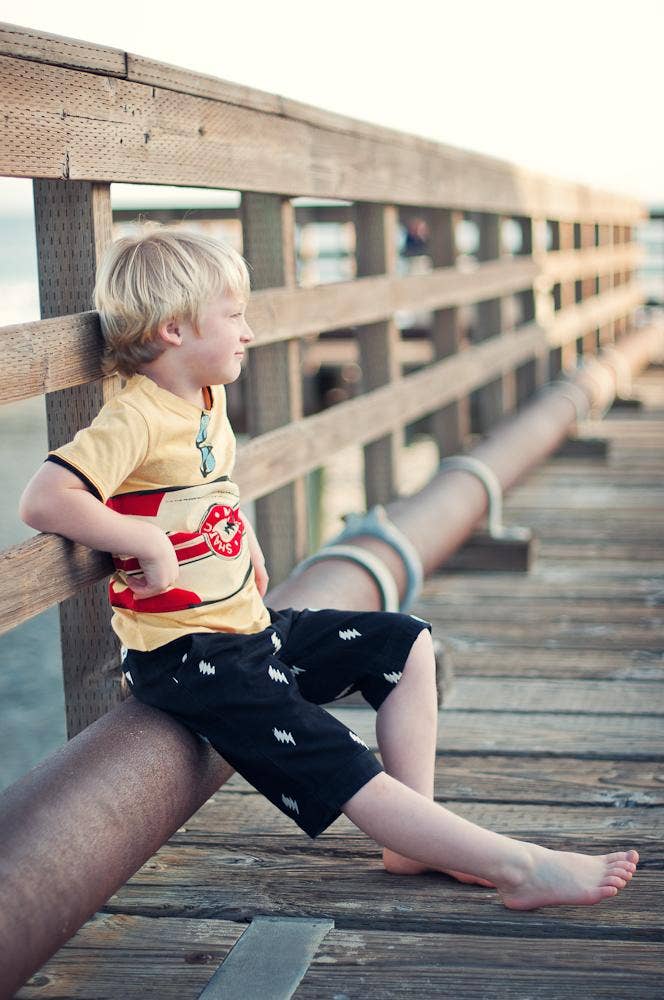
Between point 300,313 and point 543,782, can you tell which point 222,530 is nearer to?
point 543,782

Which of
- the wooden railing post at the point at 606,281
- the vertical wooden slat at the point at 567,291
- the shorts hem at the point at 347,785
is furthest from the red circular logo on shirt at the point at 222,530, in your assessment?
the wooden railing post at the point at 606,281

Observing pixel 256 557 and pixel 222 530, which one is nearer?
pixel 222 530

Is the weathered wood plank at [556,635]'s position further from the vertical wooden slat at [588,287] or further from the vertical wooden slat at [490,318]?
the vertical wooden slat at [588,287]

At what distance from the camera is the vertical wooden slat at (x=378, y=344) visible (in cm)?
348

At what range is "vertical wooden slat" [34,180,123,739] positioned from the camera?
5.84ft

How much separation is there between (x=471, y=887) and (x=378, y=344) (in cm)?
207

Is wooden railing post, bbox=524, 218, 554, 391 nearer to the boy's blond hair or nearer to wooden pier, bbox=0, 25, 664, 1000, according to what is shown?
wooden pier, bbox=0, 25, 664, 1000

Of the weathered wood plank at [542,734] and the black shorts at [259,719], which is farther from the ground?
the black shorts at [259,719]

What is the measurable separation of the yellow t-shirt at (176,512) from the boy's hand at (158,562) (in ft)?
0.09

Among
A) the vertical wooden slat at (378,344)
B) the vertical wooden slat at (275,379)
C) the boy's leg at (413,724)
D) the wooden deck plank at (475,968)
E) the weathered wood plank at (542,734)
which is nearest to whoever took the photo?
the wooden deck plank at (475,968)

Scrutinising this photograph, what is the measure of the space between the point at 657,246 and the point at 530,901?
1400 cm

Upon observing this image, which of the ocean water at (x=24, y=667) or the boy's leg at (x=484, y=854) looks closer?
the boy's leg at (x=484, y=854)

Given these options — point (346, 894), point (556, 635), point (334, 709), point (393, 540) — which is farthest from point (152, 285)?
point (556, 635)

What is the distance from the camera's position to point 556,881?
167cm
